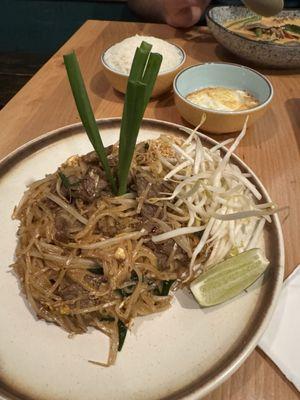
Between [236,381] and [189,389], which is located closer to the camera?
[189,389]

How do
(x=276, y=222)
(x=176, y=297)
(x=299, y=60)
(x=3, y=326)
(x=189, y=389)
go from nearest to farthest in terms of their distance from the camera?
(x=189, y=389) → (x=3, y=326) → (x=176, y=297) → (x=276, y=222) → (x=299, y=60)

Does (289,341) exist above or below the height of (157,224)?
below

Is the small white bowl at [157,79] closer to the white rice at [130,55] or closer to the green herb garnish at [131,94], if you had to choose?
the white rice at [130,55]

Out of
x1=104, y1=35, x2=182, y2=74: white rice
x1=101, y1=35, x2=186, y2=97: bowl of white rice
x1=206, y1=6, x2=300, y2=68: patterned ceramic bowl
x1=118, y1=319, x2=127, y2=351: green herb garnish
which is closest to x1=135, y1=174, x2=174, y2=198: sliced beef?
x1=118, y1=319, x2=127, y2=351: green herb garnish

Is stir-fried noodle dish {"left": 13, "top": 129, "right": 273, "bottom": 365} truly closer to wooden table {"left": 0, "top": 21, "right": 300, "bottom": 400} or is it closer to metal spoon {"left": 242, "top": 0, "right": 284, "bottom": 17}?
wooden table {"left": 0, "top": 21, "right": 300, "bottom": 400}

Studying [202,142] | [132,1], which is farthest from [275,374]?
[132,1]

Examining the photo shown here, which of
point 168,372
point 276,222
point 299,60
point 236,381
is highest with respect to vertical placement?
point 299,60

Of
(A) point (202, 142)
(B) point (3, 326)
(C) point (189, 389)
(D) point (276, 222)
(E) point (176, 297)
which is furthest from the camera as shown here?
(A) point (202, 142)

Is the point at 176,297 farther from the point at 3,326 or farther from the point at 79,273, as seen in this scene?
the point at 3,326
